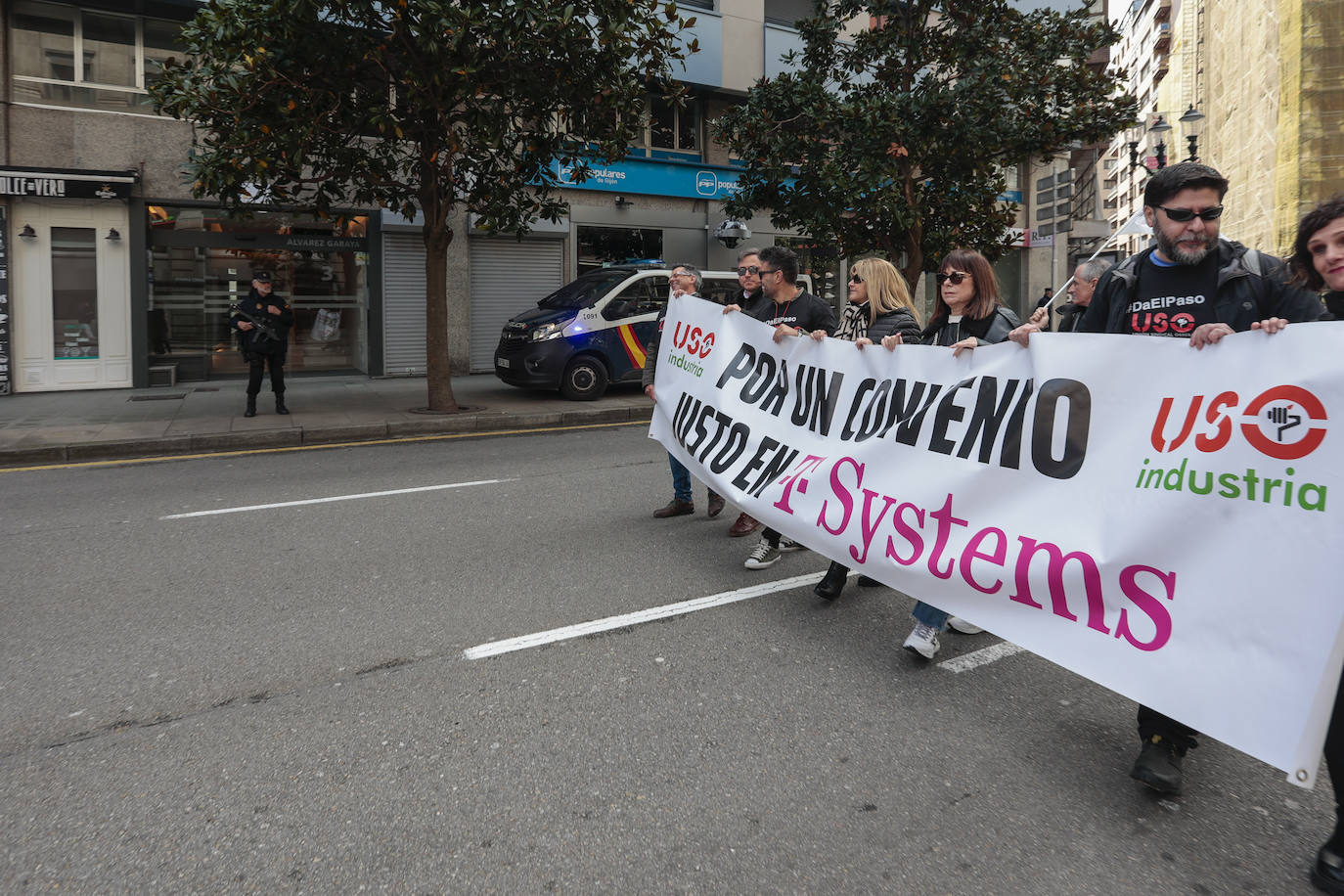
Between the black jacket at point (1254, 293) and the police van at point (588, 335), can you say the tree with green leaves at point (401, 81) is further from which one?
the black jacket at point (1254, 293)

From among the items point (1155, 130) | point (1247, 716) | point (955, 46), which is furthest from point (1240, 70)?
point (1247, 716)

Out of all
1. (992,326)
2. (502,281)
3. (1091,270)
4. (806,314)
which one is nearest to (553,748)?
(992,326)

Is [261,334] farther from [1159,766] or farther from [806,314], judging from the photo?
[1159,766]

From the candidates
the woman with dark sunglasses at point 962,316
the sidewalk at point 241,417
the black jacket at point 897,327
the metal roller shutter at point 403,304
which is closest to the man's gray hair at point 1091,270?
the black jacket at point 897,327

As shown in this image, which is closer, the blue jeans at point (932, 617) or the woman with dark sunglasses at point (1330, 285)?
the woman with dark sunglasses at point (1330, 285)

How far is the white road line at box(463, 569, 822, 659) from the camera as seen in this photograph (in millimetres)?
4012

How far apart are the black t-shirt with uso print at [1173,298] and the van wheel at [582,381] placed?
10.4 m

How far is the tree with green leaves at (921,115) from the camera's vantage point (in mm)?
13898

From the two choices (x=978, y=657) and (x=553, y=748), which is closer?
(x=553, y=748)

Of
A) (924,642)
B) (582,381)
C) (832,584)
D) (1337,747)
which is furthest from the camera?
(582,381)

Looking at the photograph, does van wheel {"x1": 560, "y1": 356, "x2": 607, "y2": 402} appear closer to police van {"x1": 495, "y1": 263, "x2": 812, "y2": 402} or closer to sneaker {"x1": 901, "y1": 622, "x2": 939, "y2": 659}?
police van {"x1": 495, "y1": 263, "x2": 812, "y2": 402}

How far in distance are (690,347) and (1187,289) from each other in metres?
3.23

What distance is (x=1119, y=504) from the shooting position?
296cm

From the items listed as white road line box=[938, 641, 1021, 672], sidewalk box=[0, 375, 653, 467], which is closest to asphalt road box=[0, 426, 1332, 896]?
white road line box=[938, 641, 1021, 672]
